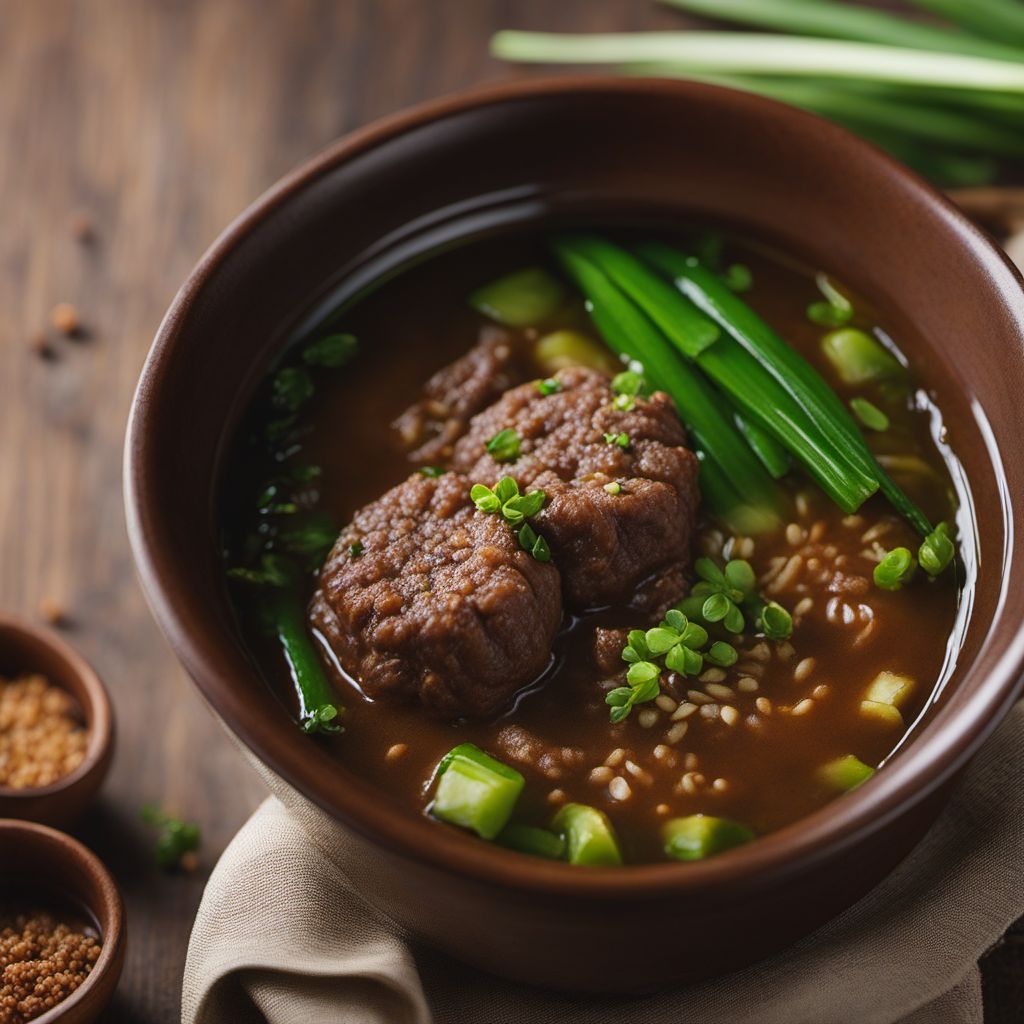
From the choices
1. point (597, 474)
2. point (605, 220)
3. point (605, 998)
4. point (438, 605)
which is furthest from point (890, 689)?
point (605, 220)

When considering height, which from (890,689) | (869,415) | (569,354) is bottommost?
(890,689)

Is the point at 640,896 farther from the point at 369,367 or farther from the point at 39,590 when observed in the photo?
the point at 39,590

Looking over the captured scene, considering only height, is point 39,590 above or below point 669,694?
below

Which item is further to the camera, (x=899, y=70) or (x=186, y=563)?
(x=899, y=70)

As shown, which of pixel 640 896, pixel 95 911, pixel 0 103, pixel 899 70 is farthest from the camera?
pixel 0 103

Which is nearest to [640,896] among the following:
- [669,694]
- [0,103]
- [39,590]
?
[669,694]

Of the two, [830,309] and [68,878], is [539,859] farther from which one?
[830,309]
